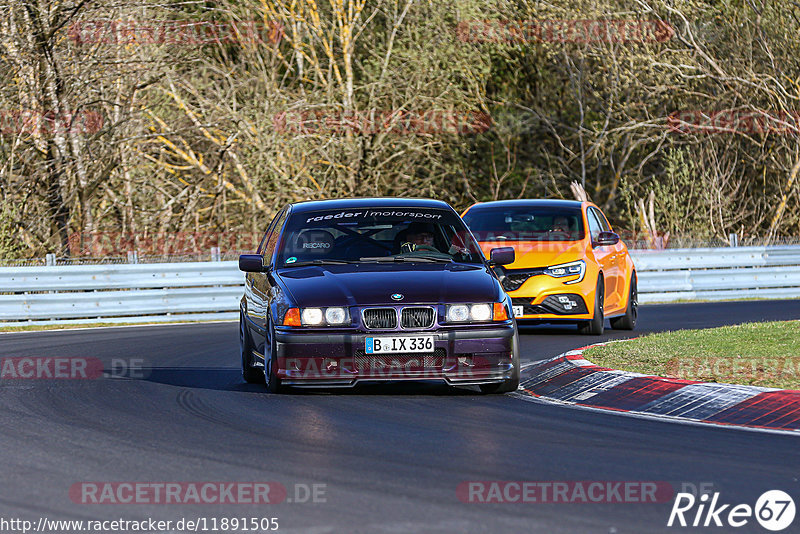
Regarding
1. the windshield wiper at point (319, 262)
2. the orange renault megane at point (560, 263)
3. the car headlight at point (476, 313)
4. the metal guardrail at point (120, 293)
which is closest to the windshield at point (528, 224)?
the orange renault megane at point (560, 263)

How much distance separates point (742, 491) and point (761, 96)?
25536 mm

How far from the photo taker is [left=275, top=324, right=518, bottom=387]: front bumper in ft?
32.8

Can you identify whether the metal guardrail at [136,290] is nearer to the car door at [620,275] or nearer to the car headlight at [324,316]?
the car door at [620,275]

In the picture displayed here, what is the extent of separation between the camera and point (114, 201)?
2650 centimetres

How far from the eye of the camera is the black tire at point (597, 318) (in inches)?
646

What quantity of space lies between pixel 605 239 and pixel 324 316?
24.5 feet

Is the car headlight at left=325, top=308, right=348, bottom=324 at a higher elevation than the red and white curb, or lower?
higher

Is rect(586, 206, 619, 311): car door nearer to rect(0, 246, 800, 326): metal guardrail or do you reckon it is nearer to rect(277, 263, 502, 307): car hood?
rect(277, 263, 502, 307): car hood

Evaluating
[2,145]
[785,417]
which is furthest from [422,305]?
[2,145]

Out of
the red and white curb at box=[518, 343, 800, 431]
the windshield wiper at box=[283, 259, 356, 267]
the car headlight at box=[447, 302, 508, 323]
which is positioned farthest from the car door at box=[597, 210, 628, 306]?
the car headlight at box=[447, 302, 508, 323]

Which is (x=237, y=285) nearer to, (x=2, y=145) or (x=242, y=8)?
(x=2, y=145)

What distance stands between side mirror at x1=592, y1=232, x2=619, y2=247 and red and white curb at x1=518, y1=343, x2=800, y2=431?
5.27 metres

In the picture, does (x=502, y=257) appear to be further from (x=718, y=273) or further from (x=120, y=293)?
(x=718, y=273)

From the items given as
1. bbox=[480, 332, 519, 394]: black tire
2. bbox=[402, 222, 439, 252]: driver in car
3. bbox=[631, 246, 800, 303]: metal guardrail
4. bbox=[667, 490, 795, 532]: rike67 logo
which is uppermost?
bbox=[402, 222, 439, 252]: driver in car
